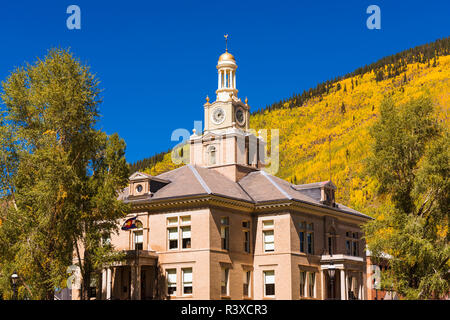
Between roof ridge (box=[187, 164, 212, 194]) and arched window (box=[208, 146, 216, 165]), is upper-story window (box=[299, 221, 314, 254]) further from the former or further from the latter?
arched window (box=[208, 146, 216, 165])

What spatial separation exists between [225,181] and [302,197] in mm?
7326

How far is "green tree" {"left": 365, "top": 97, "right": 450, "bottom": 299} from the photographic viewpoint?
45500 mm

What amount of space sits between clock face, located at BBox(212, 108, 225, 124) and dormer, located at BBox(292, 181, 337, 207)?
10.9m

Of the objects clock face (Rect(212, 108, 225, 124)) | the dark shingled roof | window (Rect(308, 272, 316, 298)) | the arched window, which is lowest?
window (Rect(308, 272, 316, 298))

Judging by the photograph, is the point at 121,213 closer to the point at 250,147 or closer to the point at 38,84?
the point at 38,84

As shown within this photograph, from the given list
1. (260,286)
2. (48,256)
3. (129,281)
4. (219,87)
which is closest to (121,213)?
(48,256)

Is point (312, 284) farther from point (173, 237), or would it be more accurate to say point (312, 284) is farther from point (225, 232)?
point (173, 237)

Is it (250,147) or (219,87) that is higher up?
(219,87)

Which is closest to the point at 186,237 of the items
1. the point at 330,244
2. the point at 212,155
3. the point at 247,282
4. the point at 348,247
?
the point at 247,282

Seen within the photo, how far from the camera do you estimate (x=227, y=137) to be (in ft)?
213

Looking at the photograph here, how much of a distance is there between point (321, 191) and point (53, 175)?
1059 inches

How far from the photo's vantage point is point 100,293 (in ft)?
181

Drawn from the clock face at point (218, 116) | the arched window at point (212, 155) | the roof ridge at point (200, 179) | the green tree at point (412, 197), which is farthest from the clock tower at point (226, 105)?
the green tree at point (412, 197)

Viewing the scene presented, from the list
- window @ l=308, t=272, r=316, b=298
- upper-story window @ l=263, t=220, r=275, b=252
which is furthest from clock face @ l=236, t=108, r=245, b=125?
window @ l=308, t=272, r=316, b=298
